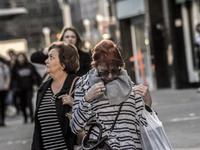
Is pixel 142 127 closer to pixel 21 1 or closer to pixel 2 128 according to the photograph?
pixel 2 128

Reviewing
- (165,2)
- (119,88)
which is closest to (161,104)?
(165,2)

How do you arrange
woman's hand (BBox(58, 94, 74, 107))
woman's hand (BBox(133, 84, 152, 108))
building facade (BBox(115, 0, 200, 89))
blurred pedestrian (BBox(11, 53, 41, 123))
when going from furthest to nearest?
building facade (BBox(115, 0, 200, 89)), blurred pedestrian (BBox(11, 53, 41, 123)), woman's hand (BBox(58, 94, 74, 107)), woman's hand (BBox(133, 84, 152, 108))

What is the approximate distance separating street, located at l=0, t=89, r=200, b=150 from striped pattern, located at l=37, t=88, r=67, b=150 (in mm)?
3774

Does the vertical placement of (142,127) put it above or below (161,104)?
above

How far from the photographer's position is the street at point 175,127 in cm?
1004

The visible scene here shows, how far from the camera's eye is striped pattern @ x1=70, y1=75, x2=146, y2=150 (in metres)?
4.66

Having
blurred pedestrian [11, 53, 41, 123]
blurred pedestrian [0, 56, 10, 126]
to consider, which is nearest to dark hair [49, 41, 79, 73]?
blurred pedestrian [11, 53, 41, 123]

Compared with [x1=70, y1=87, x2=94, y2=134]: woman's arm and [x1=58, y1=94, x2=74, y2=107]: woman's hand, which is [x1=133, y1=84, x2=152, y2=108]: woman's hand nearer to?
[x1=70, y1=87, x2=94, y2=134]: woman's arm

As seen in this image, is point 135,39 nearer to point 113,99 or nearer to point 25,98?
point 25,98

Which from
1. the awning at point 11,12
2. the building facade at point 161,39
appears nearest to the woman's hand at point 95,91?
the building facade at point 161,39

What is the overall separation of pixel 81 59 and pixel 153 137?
3.63m

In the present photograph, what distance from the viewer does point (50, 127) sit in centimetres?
556

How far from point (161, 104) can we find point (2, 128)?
4.06 metres

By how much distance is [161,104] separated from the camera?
17.4 metres
